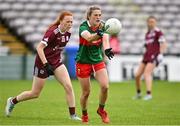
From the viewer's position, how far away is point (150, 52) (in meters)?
20.3

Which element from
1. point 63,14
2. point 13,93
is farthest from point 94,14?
point 13,93

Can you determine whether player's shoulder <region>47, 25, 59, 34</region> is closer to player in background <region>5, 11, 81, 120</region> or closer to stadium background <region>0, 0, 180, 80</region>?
player in background <region>5, 11, 81, 120</region>

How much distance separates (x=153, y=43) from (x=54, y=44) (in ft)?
24.8

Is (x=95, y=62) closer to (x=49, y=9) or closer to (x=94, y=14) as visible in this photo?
(x=94, y=14)

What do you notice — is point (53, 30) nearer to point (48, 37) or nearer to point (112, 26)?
point (48, 37)

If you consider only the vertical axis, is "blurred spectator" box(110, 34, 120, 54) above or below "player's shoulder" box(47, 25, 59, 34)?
below

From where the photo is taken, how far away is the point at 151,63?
66.5 ft

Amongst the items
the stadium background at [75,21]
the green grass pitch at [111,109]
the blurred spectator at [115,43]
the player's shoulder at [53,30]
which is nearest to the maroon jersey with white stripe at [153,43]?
the green grass pitch at [111,109]

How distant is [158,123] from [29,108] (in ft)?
15.2

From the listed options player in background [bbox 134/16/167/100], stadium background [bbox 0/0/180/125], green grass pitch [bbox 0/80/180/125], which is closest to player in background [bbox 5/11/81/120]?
green grass pitch [bbox 0/80/180/125]

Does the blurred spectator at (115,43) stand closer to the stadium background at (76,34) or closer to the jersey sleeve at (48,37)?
the stadium background at (76,34)

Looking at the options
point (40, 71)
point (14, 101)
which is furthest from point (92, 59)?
point (14, 101)

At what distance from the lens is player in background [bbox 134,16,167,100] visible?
2012 centimetres

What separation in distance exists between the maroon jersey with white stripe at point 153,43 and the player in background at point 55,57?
7137 mm
